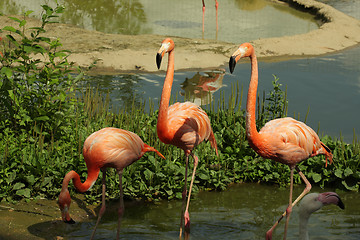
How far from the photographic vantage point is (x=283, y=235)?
172 inches

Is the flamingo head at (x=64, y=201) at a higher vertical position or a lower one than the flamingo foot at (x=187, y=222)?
higher

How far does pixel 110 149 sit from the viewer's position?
4109 millimetres

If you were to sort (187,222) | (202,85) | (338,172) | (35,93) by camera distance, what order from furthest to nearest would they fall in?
(202,85) < (338,172) < (35,93) < (187,222)

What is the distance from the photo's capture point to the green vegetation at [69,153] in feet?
15.4

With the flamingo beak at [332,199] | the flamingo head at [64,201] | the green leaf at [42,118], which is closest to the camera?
the flamingo beak at [332,199]

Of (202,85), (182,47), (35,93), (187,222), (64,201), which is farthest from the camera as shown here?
(182,47)

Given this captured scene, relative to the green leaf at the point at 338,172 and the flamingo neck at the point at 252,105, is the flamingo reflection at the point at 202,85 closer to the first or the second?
the green leaf at the point at 338,172

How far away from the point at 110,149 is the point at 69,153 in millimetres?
1079

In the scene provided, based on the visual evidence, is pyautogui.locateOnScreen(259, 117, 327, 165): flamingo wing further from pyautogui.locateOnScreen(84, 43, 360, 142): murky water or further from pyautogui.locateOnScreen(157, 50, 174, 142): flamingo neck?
pyautogui.locateOnScreen(84, 43, 360, 142): murky water

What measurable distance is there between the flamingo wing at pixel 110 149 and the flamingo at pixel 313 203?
1.51 m

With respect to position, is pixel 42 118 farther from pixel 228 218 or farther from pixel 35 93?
pixel 228 218

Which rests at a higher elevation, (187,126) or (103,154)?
(187,126)

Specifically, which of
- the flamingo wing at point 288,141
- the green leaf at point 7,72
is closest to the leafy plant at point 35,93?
the green leaf at point 7,72

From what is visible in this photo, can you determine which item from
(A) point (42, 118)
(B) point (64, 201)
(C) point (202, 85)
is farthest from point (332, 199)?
(C) point (202, 85)
